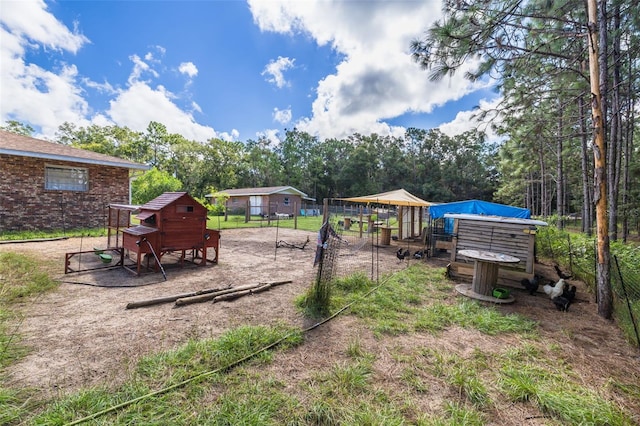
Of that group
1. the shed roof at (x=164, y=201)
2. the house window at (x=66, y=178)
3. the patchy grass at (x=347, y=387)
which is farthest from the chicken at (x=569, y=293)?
the house window at (x=66, y=178)

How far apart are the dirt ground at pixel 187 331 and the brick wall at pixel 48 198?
268 inches

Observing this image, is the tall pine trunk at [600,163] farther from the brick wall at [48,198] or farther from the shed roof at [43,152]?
the shed roof at [43,152]

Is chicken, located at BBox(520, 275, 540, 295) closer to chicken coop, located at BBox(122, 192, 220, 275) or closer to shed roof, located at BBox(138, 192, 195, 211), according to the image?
chicken coop, located at BBox(122, 192, 220, 275)

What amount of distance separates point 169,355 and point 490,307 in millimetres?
4853

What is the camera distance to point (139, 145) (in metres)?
34.3

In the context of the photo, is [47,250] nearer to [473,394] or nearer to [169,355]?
[169,355]

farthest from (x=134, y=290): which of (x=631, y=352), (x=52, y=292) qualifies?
(x=631, y=352)

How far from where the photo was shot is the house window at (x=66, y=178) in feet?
34.9

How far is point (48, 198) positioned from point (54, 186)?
0.55 metres

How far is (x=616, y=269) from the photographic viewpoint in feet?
16.4

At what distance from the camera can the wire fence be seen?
11.8 ft

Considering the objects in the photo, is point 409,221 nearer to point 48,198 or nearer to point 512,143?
point 512,143

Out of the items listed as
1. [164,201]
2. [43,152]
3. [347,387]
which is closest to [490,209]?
[347,387]

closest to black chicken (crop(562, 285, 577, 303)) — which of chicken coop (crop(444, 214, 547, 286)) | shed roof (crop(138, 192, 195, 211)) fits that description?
chicken coop (crop(444, 214, 547, 286))
